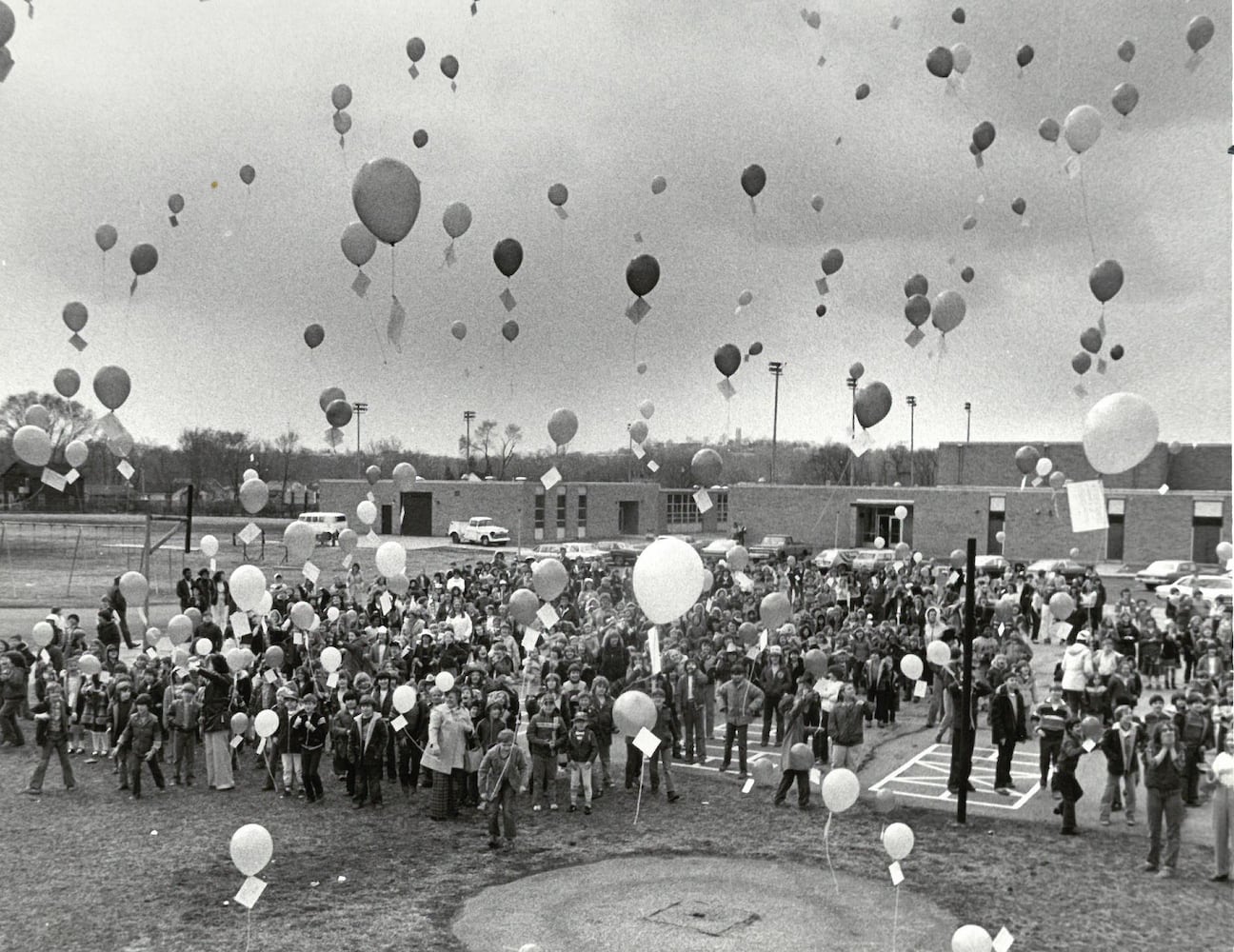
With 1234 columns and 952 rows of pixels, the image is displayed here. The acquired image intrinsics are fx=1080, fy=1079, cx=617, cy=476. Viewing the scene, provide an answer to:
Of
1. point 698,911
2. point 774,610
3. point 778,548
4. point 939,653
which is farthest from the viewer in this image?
point 778,548

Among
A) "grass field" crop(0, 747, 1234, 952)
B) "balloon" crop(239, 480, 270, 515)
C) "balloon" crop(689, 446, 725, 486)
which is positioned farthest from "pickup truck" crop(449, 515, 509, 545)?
"grass field" crop(0, 747, 1234, 952)

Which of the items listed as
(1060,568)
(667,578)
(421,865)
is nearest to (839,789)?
(667,578)

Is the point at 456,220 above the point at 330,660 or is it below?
above

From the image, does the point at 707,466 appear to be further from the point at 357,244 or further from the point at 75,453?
the point at 75,453

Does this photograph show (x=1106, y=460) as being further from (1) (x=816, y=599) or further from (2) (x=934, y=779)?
(1) (x=816, y=599)

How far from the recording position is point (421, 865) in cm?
941

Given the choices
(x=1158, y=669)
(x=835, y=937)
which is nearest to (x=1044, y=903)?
(x=835, y=937)

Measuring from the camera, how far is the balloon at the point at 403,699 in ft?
37.7

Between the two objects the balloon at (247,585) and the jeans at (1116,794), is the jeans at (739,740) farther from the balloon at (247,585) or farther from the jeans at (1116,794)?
the balloon at (247,585)

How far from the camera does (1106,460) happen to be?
26.3 feet

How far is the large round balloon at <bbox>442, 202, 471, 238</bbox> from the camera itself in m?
13.4

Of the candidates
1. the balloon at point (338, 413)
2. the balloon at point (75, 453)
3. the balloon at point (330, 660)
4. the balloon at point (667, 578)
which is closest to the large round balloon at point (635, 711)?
the balloon at point (667, 578)

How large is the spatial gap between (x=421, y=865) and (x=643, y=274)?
7143mm

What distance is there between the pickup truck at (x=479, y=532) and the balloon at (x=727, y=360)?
33430mm
